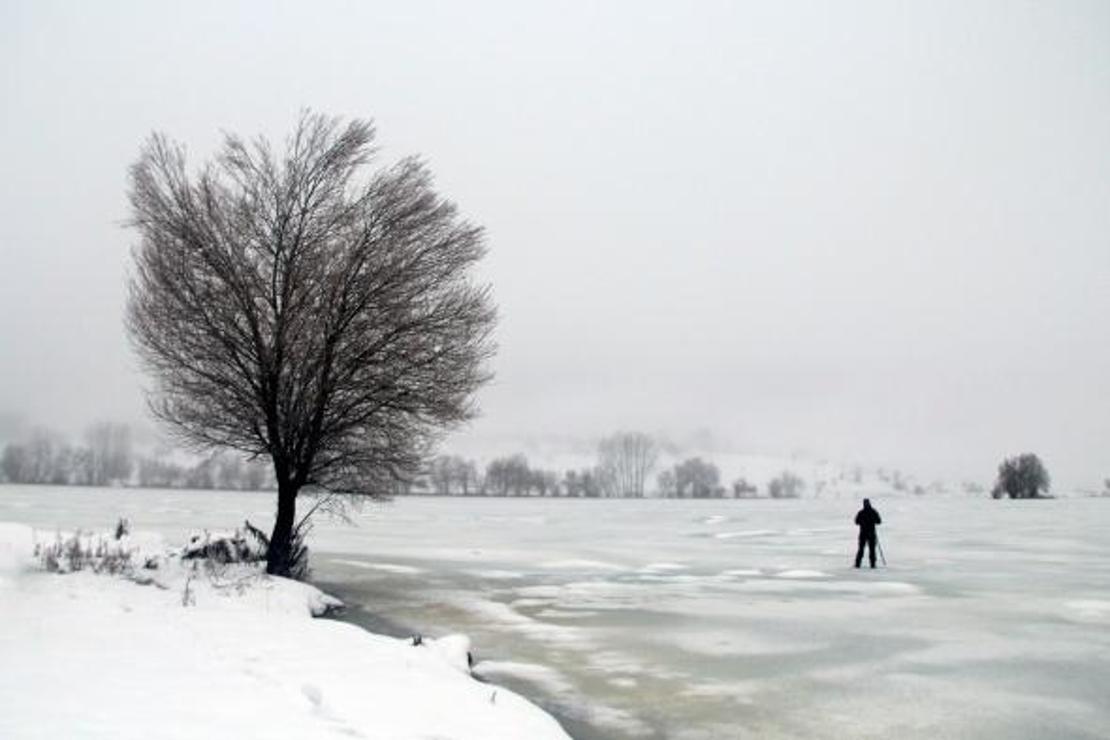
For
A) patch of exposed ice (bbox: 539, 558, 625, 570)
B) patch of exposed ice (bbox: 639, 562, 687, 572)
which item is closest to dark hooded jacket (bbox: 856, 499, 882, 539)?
patch of exposed ice (bbox: 639, 562, 687, 572)

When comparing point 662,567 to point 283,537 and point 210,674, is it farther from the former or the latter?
point 210,674

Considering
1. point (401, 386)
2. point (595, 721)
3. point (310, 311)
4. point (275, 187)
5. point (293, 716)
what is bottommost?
point (595, 721)

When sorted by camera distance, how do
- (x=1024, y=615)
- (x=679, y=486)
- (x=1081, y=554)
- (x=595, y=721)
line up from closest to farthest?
(x=595, y=721), (x=1024, y=615), (x=1081, y=554), (x=679, y=486)

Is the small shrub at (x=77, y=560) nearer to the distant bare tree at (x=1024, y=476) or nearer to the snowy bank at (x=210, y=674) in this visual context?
the snowy bank at (x=210, y=674)

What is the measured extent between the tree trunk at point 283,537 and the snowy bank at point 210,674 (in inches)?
179

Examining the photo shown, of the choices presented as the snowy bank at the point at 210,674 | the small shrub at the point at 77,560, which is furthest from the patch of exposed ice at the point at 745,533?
the snowy bank at the point at 210,674

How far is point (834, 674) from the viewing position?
12.0 m

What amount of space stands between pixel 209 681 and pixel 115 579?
804 centimetres

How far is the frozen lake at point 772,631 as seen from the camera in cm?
1005

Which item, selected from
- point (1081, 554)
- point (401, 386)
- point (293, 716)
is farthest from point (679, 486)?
point (293, 716)

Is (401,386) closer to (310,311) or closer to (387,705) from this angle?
Answer: (310,311)

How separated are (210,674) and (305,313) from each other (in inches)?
447

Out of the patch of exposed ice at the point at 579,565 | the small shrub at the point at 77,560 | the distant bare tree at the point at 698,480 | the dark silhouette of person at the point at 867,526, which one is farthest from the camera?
the distant bare tree at the point at 698,480

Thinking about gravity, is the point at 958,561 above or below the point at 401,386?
below
